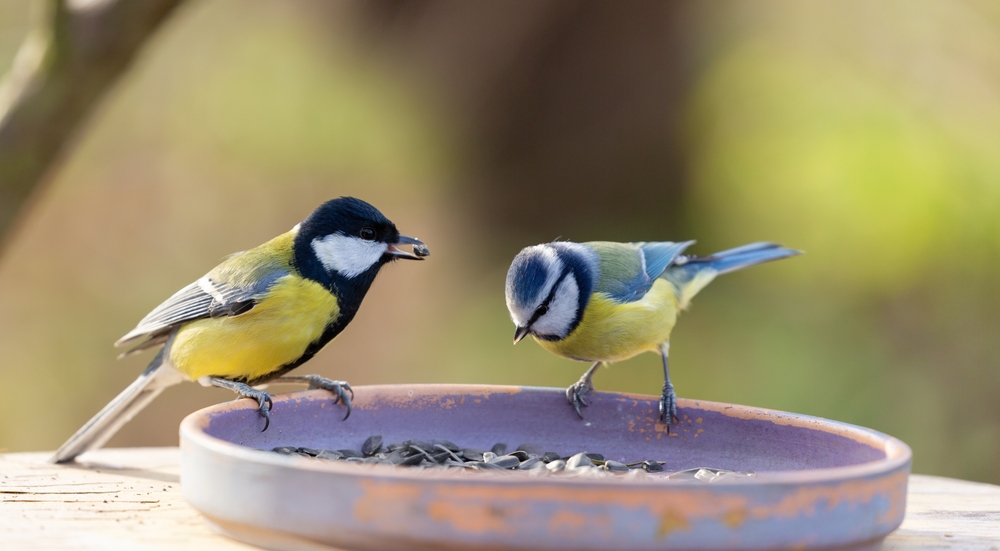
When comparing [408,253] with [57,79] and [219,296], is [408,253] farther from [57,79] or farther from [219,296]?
[57,79]

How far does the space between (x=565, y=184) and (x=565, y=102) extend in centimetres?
59

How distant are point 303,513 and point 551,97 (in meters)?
5.19

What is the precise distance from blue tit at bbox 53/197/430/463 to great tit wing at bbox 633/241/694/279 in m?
0.95

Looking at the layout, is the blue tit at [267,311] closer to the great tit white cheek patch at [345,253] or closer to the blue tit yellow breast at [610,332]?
the great tit white cheek patch at [345,253]

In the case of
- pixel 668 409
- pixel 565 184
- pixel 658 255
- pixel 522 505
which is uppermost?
pixel 565 184

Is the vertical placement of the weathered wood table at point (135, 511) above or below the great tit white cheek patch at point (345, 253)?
below

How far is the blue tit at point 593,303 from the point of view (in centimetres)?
283

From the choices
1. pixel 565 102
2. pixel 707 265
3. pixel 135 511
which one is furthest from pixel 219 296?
pixel 565 102

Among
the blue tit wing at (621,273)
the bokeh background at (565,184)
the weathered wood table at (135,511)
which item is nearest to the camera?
the weathered wood table at (135,511)

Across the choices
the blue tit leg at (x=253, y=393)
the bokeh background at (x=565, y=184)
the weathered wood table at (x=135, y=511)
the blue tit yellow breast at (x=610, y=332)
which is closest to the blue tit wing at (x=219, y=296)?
the blue tit leg at (x=253, y=393)

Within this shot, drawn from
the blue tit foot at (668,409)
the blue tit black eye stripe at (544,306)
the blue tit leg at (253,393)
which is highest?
the blue tit black eye stripe at (544,306)

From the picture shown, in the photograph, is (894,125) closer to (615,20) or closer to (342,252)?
(615,20)

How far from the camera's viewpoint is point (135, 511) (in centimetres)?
205

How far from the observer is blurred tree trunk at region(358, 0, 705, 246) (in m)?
6.24
